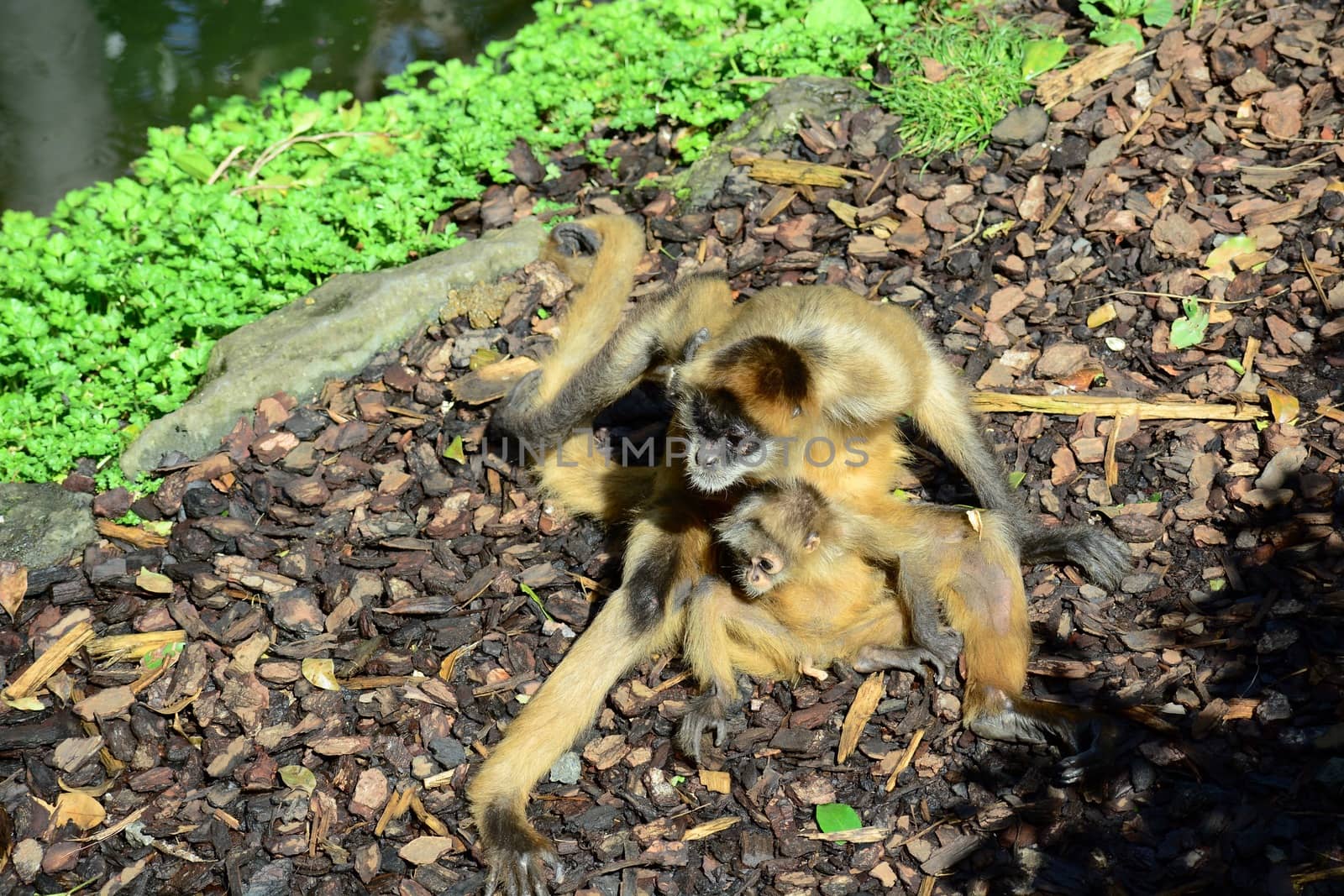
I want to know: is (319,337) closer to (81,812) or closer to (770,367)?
(81,812)

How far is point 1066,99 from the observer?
7.11 meters

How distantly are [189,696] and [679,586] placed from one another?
7.60ft

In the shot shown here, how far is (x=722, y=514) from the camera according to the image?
543 cm

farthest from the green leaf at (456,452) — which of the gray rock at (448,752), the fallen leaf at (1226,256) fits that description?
the fallen leaf at (1226,256)

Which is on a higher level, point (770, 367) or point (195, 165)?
point (770, 367)

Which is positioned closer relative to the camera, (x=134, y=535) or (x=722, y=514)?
→ (x=722, y=514)

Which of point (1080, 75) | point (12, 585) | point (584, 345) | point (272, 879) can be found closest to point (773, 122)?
point (1080, 75)

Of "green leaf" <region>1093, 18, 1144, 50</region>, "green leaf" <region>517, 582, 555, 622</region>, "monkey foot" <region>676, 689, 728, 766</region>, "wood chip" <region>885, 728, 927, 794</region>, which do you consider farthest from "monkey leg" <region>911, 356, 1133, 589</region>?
"green leaf" <region>1093, 18, 1144, 50</region>

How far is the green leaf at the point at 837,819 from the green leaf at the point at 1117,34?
5.15 m

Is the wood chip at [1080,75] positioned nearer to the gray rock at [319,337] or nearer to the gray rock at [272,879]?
the gray rock at [319,337]

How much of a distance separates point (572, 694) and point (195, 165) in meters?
5.41

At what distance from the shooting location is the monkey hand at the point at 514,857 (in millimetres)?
4613

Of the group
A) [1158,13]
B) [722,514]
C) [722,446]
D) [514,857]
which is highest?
[1158,13]

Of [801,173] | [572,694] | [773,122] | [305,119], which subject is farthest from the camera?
[305,119]
